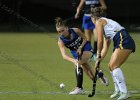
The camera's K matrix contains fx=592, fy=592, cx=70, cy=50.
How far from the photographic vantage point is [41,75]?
1333 cm

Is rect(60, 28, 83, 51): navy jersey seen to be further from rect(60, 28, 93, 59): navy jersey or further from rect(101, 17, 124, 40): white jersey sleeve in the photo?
rect(101, 17, 124, 40): white jersey sleeve

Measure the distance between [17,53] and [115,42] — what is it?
8.98 meters

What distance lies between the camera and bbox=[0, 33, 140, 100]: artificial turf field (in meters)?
10.5

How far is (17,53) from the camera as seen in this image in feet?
60.7

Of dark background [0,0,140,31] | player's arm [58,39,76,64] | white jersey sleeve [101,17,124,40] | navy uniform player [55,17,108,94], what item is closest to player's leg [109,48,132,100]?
white jersey sleeve [101,17,124,40]

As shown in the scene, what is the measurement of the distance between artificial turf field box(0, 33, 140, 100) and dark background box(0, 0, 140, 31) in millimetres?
9988

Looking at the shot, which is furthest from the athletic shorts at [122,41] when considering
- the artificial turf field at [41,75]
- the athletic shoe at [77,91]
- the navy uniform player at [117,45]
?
the athletic shoe at [77,91]

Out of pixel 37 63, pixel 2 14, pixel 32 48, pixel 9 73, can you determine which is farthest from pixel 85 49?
pixel 2 14

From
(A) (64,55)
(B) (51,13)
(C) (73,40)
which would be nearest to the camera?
(A) (64,55)

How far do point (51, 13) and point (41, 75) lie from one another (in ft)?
64.4

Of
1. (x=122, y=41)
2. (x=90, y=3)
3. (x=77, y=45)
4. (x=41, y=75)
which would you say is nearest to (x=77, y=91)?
(x=77, y=45)

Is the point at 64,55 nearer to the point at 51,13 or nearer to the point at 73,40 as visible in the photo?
the point at 73,40

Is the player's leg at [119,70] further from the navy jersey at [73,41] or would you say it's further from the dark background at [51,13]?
the dark background at [51,13]

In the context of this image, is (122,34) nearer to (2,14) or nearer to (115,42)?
(115,42)
